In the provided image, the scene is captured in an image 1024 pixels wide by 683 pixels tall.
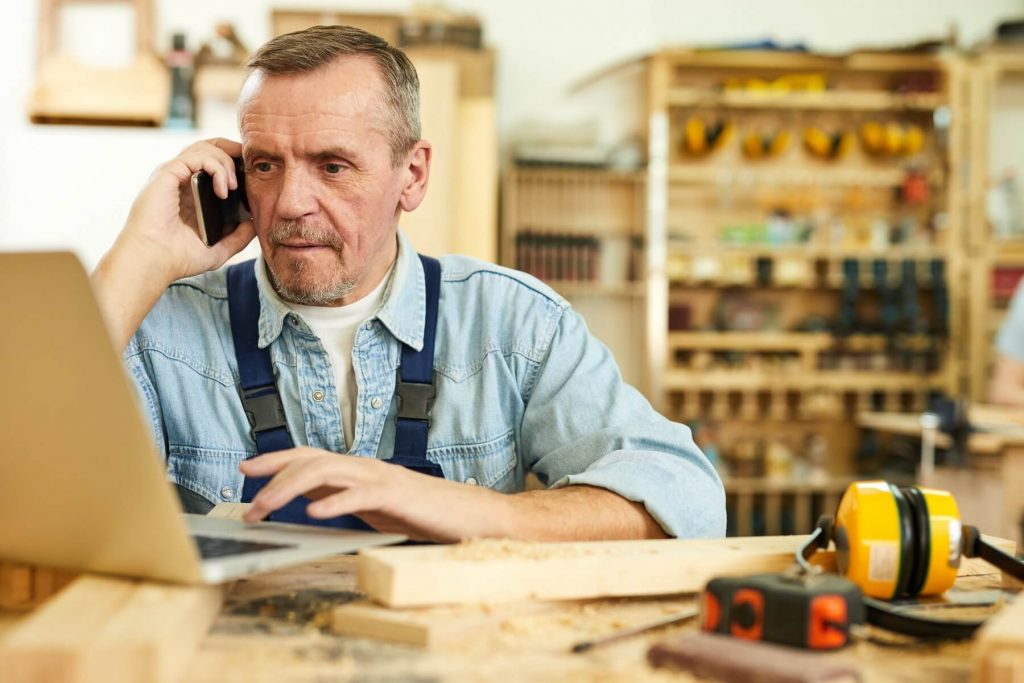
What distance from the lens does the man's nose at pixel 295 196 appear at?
157 centimetres

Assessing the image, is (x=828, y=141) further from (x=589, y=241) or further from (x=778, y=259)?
(x=589, y=241)

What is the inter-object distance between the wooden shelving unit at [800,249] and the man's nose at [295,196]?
419 centimetres

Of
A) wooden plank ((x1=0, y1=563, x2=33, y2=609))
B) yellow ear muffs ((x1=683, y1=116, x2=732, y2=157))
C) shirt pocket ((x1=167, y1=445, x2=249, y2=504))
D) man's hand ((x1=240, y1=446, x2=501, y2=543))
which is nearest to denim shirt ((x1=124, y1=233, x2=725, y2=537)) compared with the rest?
shirt pocket ((x1=167, y1=445, x2=249, y2=504))

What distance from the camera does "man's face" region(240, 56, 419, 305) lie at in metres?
1.58

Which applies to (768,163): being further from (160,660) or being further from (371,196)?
(160,660)

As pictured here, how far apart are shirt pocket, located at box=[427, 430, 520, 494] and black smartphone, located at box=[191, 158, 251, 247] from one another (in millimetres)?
502

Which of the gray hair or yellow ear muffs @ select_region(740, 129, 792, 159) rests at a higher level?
yellow ear muffs @ select_region(740, 129, 792, 159)

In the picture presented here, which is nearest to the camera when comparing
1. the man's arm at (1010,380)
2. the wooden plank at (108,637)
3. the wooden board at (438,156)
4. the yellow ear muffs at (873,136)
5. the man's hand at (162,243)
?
the wooden plank at (108,637)

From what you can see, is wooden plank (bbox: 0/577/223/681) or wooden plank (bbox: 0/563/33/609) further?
wooden plank (bbox: 0/563/33/609)

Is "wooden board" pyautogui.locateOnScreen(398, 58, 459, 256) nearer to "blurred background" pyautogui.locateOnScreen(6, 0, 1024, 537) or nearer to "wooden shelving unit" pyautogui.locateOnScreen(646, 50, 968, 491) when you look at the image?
"blurred background" pyautogui.locateOnScreen(6, 0, 1024, 537)

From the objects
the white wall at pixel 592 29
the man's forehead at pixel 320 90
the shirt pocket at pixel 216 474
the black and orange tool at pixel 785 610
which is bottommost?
the shirt pocket at pixel 216 474

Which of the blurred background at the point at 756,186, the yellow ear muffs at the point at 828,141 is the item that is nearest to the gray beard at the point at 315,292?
the blurred background at the point at 756,186

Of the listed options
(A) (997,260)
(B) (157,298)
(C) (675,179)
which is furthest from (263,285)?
(A) (997,260)

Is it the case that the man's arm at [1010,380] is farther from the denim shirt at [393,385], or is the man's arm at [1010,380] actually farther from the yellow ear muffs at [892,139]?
the denim shirt at [393,385]
